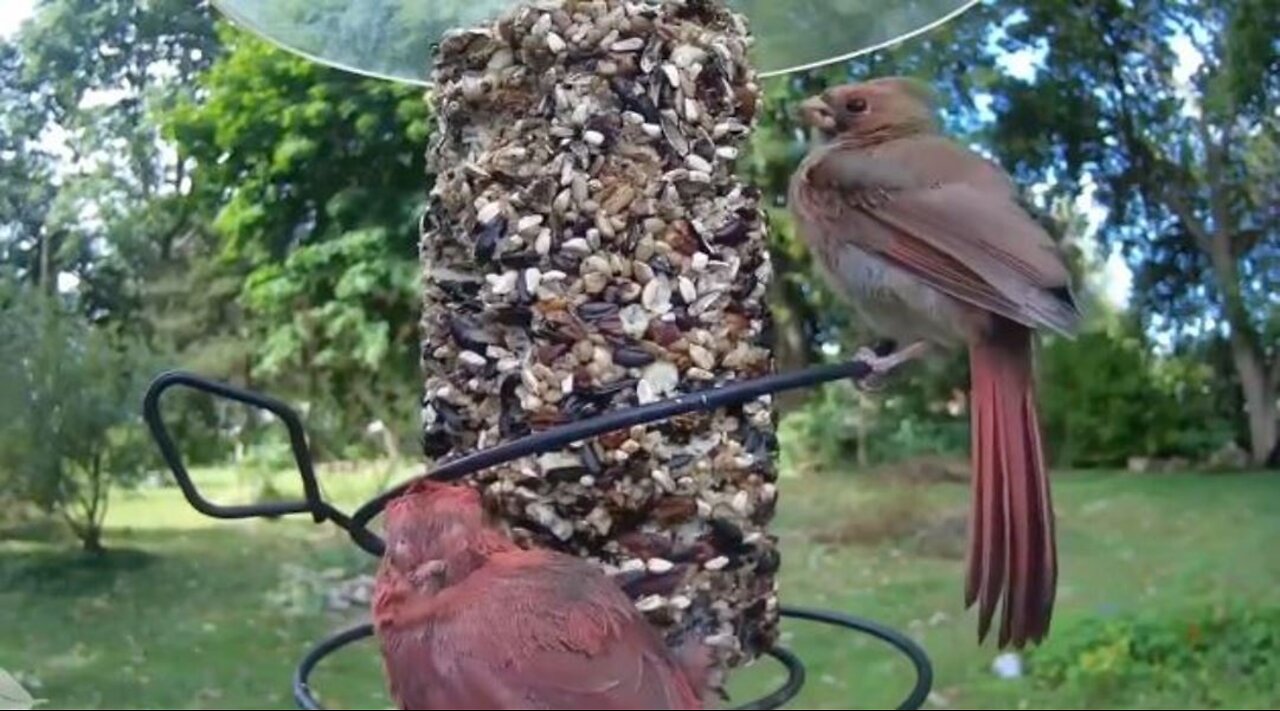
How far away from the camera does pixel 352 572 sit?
2539mm

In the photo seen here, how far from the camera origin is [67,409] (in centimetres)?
229

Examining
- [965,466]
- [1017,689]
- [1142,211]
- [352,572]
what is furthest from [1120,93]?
[352,572]

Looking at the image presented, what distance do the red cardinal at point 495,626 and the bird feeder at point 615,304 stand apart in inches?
4.9

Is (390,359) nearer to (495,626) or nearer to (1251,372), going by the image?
(1251,372)

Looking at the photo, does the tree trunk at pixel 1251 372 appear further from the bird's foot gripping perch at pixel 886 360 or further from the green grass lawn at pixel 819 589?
the bird's foot gripping perch at pixel 886 360

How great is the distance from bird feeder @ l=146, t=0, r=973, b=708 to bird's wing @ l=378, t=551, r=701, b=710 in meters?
0.16

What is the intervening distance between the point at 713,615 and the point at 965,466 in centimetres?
157

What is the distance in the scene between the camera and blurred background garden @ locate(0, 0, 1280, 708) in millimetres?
2221

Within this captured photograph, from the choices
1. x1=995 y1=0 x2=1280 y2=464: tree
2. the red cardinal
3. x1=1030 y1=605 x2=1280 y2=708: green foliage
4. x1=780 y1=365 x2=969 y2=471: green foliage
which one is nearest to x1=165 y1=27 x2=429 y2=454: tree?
x1=780 y1=365 x2=969 y2=471: green foliage

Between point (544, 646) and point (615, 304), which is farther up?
point (615, 304)

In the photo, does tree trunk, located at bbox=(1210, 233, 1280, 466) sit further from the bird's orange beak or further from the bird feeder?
the bird feeder

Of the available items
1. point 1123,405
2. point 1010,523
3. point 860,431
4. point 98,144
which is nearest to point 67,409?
point 98,144

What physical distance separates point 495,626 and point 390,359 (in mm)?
1791

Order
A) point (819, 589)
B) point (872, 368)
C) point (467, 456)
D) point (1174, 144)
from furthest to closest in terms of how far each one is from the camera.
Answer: point (819, 589) → point (1174, 144) → point (872, 368) → point (467, 456)
